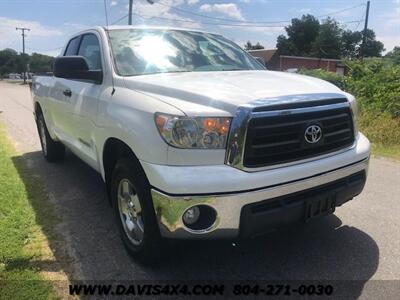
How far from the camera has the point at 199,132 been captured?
289cm

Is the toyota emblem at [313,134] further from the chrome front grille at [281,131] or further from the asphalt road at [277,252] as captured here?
the asphalt road at [277,252]

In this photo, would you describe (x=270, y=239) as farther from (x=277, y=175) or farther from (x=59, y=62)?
(x=59, y=62)

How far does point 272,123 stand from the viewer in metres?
2.93

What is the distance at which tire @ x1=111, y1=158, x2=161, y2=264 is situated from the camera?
3.12 m

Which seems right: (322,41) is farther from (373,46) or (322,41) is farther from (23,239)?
(23,239)

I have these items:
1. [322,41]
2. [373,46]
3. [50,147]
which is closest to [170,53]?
[50,147]

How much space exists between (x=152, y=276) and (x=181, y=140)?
43.8 inches

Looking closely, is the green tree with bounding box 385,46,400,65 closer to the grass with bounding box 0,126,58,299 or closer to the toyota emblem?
the grass with bounding box 0,126,58,299

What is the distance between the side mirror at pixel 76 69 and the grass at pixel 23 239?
1.46 m

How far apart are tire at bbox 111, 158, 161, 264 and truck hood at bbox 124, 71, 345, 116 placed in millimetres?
573

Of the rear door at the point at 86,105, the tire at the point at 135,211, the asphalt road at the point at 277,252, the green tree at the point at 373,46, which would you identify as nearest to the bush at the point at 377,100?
the asphalt road at the point at 277,252

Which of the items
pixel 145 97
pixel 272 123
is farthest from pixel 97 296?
pixel 272 123

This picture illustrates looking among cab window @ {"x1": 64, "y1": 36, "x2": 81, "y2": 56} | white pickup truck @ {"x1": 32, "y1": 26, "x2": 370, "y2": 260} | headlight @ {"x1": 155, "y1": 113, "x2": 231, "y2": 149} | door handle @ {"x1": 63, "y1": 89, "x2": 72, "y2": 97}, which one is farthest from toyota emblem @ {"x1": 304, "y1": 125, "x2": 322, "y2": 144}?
cab window @ {"x1": 64, "y1": 36, "x2": 81, "y2": 56}

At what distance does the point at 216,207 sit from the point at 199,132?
1.62 ft
